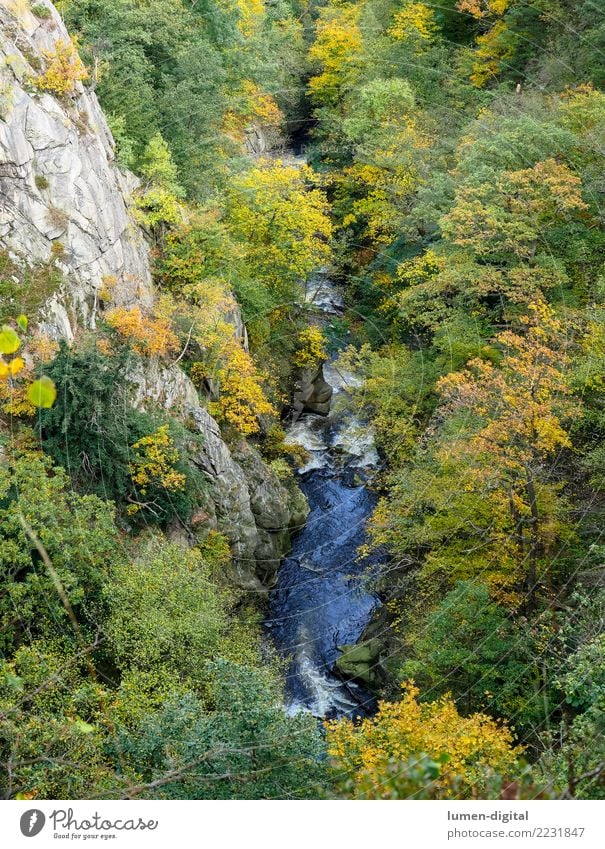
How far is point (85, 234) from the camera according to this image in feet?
83.3

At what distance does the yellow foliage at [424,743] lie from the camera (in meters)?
15.3

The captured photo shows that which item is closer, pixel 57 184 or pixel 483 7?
pixel 57 184

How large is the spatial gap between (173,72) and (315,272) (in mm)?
14044

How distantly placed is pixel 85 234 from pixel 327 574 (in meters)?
15.3

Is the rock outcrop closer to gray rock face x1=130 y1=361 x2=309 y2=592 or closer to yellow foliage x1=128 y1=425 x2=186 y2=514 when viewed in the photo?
gray rock face x1=130 y1=361 x2=309 y2=592

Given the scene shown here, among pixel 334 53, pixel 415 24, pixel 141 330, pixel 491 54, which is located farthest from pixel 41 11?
pixel 415 24

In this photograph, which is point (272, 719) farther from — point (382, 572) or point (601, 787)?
point (382, 572)

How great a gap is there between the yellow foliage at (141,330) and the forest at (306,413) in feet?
0.37

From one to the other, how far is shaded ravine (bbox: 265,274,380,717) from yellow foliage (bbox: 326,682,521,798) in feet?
26.4

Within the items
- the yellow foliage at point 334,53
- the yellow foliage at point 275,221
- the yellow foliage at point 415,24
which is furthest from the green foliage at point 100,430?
the yellow foliage at point 415,24

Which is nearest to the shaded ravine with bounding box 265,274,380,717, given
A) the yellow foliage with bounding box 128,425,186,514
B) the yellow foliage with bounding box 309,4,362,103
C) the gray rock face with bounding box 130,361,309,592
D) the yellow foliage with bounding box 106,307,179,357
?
the gray rock face with bounding box 130,361,309,592

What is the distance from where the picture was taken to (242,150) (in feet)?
130

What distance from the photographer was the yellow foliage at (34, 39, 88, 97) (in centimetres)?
2495

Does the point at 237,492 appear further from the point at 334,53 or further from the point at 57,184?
the point at 334,53
